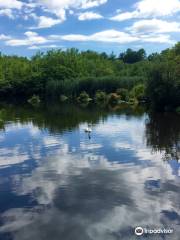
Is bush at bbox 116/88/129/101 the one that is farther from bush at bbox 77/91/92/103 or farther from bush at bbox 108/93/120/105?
bush at bbox 77/91/92/103

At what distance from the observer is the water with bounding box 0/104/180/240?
65.3 feet

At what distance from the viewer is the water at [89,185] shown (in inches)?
783

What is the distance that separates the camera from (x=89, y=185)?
2653cm

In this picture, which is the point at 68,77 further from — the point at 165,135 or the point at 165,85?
the point at 165,135

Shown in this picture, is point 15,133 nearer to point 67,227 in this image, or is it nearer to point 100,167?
point 100,167

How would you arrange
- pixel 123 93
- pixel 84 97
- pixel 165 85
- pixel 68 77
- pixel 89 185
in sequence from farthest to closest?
pixel 68 77 < pixel 84 97 < pixel 123 93 < pixel 165 85 < pixel 89 185

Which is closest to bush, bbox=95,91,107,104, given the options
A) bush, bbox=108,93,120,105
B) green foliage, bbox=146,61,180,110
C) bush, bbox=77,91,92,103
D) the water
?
bush, bbox=77,91,92,103

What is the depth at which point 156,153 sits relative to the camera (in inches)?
1428

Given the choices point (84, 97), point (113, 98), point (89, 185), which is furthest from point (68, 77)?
point (89, 185)

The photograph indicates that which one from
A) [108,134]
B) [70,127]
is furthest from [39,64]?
[108,134]

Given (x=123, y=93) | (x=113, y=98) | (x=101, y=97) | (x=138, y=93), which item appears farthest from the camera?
(x=101, y=97)

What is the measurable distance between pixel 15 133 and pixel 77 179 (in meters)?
26.3

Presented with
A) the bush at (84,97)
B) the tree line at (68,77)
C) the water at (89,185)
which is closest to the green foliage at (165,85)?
the tree line at (68,77)

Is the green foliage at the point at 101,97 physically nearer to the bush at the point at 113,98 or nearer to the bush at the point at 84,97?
the bush at the point at 84,97
